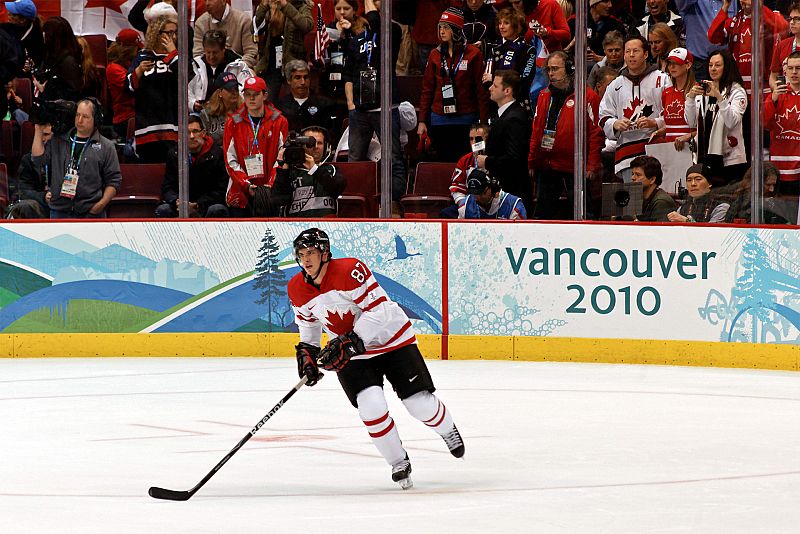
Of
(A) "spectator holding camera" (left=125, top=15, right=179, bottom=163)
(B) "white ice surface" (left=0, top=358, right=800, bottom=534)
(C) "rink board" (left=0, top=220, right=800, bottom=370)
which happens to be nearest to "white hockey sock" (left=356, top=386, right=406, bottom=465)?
(B) "white ice surface" (left=0, top=358, right=800, bottom=534)

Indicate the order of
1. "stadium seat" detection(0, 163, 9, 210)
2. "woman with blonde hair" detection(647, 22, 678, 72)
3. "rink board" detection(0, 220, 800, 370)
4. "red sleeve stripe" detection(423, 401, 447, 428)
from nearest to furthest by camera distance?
"red sleeve stripe" detection(423, 401, 447, 428) → "rink board" detection(0, 220, 800, 370) → "woman with blonde hair" detection(647, 22, 678, 72) → "stadium seat" detection(0, 163, 9, 210)

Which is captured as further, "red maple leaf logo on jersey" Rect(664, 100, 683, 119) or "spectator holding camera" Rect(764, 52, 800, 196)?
"red maple leaf logo on jersey" Rect(664, 100, 683, 119)

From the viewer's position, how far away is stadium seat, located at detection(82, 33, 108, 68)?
1093 centimetres

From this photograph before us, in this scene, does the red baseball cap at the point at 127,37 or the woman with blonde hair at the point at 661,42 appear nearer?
the woman with blonde hair at the point at 661,42

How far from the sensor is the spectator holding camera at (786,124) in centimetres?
959

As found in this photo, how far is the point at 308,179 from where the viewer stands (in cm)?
1084

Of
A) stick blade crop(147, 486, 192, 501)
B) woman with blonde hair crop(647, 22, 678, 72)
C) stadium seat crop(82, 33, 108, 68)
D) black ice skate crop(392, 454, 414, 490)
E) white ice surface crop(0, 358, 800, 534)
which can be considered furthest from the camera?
stadium seat crop(82, 33, 108, 68)

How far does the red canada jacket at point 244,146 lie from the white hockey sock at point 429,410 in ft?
17.0

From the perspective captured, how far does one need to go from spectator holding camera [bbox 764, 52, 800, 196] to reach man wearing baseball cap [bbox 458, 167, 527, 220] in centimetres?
189

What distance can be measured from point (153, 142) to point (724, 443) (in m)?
5.71

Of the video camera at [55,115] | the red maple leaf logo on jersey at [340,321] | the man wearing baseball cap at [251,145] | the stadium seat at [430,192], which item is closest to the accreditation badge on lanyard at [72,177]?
the video camera at [55,115]

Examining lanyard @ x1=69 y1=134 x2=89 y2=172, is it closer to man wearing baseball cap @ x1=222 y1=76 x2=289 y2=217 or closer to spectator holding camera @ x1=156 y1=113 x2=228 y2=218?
spectator holding camera @ x1=156 y1=113 x2=228 y2=218

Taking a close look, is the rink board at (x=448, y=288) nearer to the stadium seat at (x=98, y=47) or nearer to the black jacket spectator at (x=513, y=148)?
the black jacket spectator at (x=513, y=148)

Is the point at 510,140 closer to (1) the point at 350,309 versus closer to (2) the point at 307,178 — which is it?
(2) the point at 307,178
